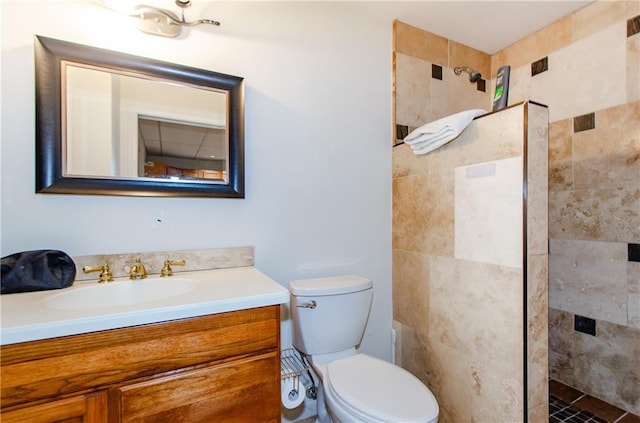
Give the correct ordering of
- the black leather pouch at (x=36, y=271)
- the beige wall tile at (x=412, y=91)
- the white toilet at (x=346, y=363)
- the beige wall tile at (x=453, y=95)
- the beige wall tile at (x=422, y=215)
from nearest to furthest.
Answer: the black leather pouch at (x=36, y=271) → the white toilet at (x=346, y=363) → the beige wall tile at (x=422, y=215) → the beige wall tile at (x=412, y=91) → the beige wall tile at (x=453, y=95)

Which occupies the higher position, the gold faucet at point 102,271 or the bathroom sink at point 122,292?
the gold faucet at point 102,271

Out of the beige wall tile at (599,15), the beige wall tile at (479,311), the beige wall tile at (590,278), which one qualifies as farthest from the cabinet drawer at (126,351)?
the beige wall tile at (599,15)

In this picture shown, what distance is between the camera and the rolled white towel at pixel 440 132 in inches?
51.6

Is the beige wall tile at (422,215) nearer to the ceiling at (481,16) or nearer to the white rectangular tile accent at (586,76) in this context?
the ceiling at (481,16)

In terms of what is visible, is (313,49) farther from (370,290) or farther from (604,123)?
(604,123)

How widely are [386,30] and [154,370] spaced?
79.5 inches

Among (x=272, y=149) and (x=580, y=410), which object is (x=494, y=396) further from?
(x=272, y=149)

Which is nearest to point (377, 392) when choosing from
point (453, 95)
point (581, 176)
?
point (581, 176)

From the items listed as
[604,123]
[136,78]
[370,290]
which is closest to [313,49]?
[136,78]

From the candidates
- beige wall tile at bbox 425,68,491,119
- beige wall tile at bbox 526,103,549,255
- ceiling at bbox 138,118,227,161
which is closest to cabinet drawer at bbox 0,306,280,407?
ceiling at bbox 138,118,227,161

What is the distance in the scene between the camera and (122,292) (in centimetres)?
111

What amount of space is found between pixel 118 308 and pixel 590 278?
2306 mm

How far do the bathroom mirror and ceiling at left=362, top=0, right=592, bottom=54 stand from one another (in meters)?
1.13

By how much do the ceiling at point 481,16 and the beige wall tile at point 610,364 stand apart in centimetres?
185
